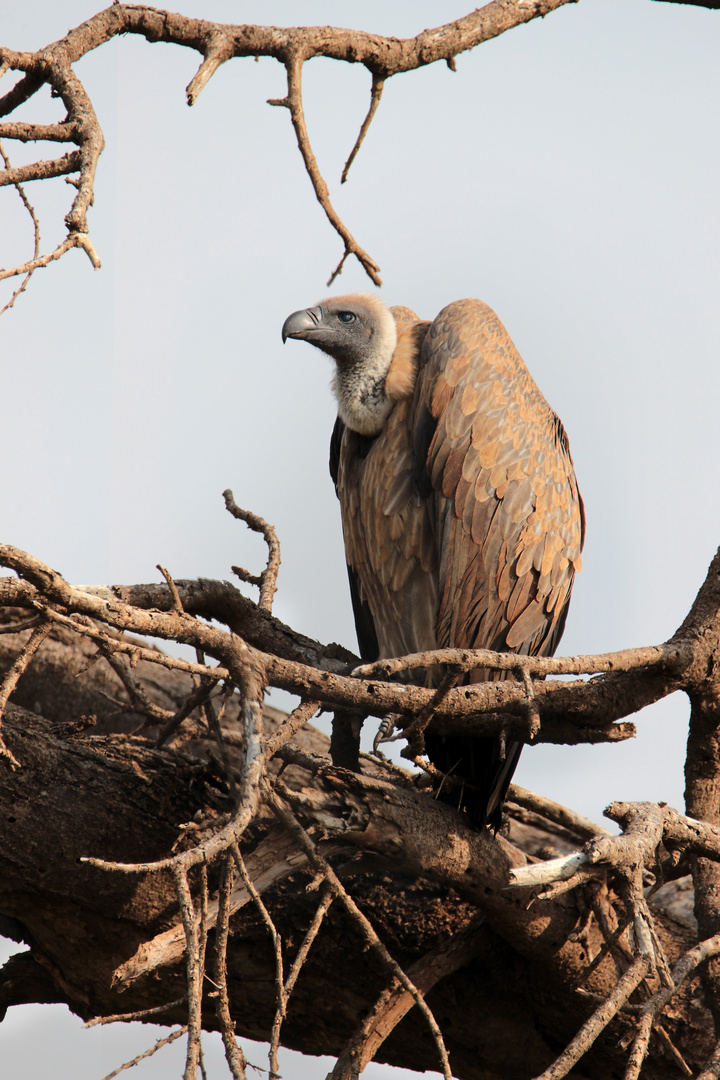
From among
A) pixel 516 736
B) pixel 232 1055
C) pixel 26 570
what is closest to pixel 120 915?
pixel 232 1055

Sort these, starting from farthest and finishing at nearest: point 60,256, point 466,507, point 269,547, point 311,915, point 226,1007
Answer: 1. point 466,507
2. point 269,547
3. point 311,915
4. point 60,256
5. point 226,1007

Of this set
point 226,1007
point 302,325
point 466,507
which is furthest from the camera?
point 302,325

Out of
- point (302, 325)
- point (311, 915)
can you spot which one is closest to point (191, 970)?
point (311, 915)

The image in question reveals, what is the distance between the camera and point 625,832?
2.65 metres

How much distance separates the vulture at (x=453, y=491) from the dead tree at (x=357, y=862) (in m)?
0.44

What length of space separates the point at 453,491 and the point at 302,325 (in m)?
1.16

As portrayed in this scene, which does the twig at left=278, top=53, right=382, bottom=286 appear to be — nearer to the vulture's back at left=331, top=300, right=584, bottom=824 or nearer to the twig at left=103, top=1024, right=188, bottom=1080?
the vulture's back at left=331, top=300, right=584, bottom=824

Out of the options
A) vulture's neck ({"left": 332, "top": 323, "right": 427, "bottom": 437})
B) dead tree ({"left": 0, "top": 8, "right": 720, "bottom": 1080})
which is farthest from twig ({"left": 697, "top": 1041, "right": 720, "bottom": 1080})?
vulture's neck ({"left": 332, "top": 323, "right": 427, "bottom": 437})

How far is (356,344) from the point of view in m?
4.15

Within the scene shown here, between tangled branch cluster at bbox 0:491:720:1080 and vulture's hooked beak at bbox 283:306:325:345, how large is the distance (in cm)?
107

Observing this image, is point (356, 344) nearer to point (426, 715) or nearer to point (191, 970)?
point (426, 715)

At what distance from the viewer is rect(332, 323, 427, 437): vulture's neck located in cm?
404

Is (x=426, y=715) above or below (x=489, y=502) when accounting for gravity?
below

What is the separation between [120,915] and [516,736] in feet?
4.68
